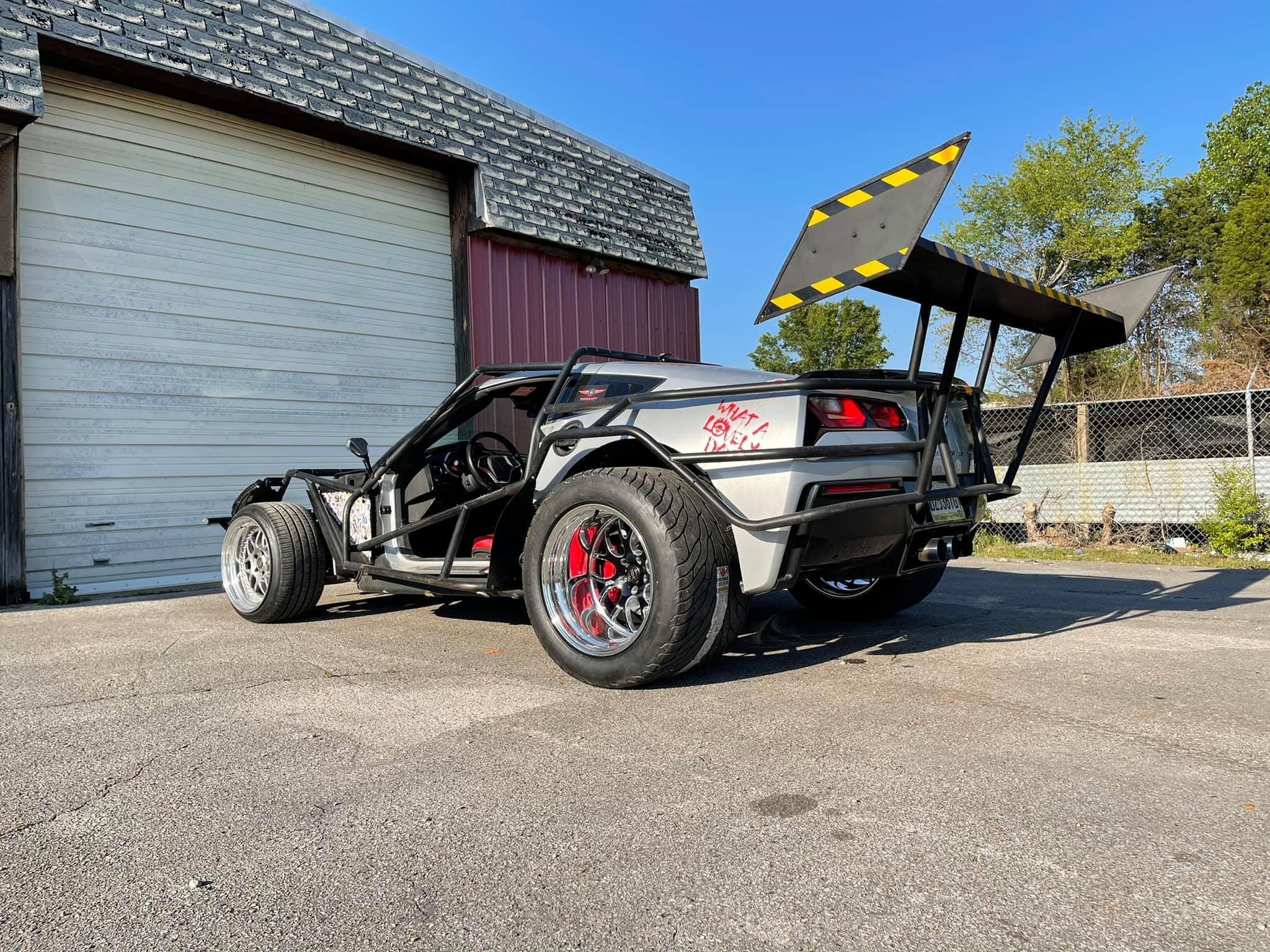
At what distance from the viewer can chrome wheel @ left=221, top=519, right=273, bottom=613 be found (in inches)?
206

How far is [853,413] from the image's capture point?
11.4 feet

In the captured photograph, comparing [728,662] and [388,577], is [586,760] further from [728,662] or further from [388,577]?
[388,577]

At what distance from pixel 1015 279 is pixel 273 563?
418 centimetres

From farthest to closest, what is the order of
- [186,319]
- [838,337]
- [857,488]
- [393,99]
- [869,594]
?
1. [838,337]
2. [393,99]
3. [186,319]
4. [869,594]
5. [857,488]

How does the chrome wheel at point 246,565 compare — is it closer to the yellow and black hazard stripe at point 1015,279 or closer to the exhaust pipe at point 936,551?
the exhaust pipe at point 936,551

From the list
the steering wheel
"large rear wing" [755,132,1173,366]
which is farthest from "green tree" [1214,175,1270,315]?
the steering wheel

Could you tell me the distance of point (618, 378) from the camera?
12.9ft

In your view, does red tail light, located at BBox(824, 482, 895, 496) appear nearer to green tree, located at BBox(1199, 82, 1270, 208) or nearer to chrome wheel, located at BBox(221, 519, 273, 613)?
chrome wheel, located at BBox(221, 519, 273, 613)

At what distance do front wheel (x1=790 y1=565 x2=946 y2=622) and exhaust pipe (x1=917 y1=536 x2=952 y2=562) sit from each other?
0.88 metres

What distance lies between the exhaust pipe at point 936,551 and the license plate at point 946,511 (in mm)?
90

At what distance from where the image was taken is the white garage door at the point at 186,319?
7.02 metres

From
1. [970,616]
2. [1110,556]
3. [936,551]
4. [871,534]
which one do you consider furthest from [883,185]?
[1110,556]

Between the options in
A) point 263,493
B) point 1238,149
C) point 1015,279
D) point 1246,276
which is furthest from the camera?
point 1238,149

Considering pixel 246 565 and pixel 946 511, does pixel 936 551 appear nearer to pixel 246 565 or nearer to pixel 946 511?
pixel 946 511
